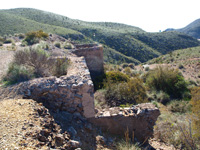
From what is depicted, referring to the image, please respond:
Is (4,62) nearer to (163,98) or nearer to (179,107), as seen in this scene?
(163,98)

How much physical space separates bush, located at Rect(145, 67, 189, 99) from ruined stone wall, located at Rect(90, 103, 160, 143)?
8045mm

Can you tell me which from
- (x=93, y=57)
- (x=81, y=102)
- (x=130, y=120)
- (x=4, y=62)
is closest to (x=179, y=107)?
(x=130, y=120)

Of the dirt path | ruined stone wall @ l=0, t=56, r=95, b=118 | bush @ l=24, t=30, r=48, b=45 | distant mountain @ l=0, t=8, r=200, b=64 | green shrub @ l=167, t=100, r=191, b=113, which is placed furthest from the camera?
distant mountain @ l=0, t=8, r=200, b=64

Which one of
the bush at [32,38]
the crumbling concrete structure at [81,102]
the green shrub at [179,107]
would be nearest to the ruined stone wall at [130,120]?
the crumbling concrete structure at [81,102]

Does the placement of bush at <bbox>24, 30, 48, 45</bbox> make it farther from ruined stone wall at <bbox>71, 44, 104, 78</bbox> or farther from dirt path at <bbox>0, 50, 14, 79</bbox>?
ruined stone wall at <bbox>71, 44, 104, 78</bbox>

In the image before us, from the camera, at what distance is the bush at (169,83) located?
11.9 metres

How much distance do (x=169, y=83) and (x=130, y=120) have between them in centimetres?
897

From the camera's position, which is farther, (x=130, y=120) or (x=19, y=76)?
(x=19, y=76)

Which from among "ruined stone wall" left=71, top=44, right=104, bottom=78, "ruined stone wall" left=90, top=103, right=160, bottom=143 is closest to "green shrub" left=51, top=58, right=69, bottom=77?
"ruined stone wall" left=90, top=103, right=160, bottom=143

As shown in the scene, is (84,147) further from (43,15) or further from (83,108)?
(43,15)

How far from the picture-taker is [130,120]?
4.70 meters

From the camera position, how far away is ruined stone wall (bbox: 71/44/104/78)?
1082 centimetres

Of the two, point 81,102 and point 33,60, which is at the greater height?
point 33,60

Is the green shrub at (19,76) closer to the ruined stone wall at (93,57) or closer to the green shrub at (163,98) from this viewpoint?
the ruined stone wall at (93,57)
